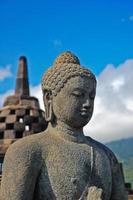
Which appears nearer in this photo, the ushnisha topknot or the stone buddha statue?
the stone buddha statue

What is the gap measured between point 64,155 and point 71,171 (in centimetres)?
19

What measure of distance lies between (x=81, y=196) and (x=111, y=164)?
68 centimetres

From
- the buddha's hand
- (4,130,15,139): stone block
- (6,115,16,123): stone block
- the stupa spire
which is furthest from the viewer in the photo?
the stupa spire

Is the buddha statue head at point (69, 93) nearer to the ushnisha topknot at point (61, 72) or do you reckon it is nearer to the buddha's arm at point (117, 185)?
the ushnisha topknot at point (61, 72)

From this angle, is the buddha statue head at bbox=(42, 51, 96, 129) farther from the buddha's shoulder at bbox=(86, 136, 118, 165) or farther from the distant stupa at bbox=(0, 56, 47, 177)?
the distant stupa at bbox=(0, 56, 47, 177)

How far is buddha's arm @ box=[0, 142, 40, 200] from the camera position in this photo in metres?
4.75

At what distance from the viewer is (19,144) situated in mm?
4961

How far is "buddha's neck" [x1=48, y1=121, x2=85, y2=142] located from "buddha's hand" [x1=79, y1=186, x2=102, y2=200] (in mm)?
609

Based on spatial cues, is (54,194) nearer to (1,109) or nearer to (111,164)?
(111,164)

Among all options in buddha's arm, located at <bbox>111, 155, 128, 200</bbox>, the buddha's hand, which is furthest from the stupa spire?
the buddha's hand

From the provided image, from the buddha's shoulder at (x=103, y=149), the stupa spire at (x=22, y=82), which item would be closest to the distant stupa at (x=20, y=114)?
the stupa spire at (x=22, y=82)

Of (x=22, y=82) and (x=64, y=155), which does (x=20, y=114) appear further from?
(x=64, y=155)

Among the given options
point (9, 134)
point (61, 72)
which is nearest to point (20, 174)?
point (61, 72)

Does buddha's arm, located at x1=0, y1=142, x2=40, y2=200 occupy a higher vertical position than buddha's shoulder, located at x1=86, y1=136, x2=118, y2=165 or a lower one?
lower
